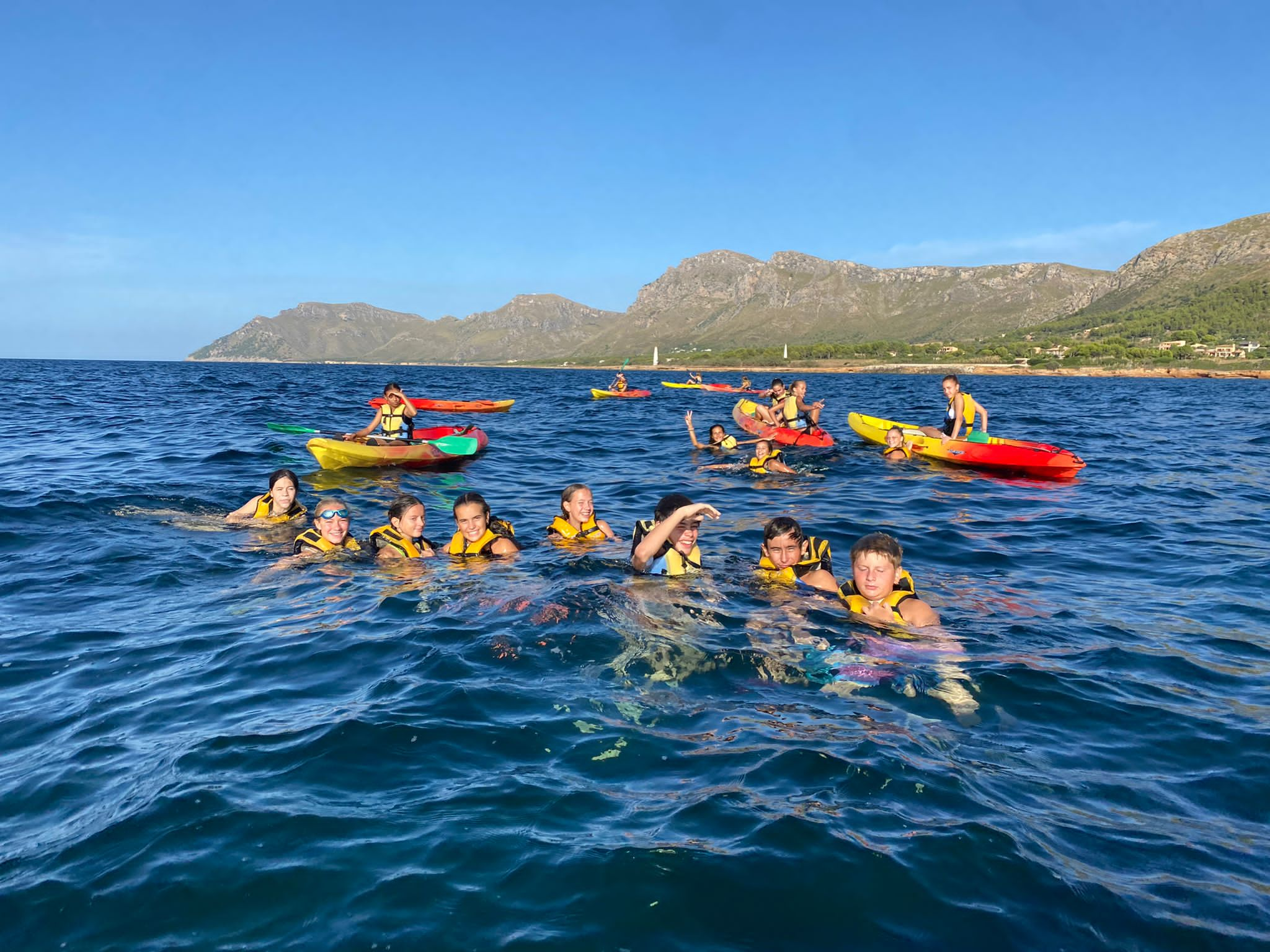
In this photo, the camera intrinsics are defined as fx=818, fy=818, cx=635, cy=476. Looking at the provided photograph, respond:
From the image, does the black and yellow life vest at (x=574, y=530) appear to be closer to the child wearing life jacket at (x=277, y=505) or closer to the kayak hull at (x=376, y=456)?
the child wearing life jacket at (x=277, y=505)

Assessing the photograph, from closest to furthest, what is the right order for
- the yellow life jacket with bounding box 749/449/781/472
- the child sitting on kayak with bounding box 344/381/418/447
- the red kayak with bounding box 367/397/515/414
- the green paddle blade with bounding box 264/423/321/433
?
the yellow life jacket with bounding box 749/449/781/472 < the child sitting on kayak with bounding box 344/381/418/447 < the green paddle blade with bounding box 264/423/321/433 < the red kayak with bounding box 367/397/515/414

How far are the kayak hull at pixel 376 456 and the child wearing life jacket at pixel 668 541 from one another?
460 inches

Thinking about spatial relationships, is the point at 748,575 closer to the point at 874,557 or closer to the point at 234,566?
the point at 874,557

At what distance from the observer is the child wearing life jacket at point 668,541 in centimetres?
856

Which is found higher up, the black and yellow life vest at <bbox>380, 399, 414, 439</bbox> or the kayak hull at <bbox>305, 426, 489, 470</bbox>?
the black and yellow life vest at <bbox>380, 399, 414, 439</bbox>

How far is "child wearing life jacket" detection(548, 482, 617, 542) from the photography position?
10.5m

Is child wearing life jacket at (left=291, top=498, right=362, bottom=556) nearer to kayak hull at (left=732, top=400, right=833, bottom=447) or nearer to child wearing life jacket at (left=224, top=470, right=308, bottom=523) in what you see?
child wearing life jacket at (left=224, top=470, right=308, bottom=523)

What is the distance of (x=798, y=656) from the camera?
276 inches

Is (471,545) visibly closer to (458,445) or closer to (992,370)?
(458,445)

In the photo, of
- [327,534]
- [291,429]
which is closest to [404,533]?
[327,534]

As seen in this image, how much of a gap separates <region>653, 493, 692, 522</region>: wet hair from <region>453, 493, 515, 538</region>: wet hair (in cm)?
246

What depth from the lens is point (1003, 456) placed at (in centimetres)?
1856

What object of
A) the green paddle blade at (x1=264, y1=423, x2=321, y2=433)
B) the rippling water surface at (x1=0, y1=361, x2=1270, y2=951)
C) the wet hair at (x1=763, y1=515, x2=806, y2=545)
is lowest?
the rippling water surface at (x1=0, y1=361, x2=1270, y2=951)

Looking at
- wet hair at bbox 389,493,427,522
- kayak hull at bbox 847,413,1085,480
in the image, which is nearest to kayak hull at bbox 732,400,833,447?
kayak hull at bbox 847,413,1085,480
